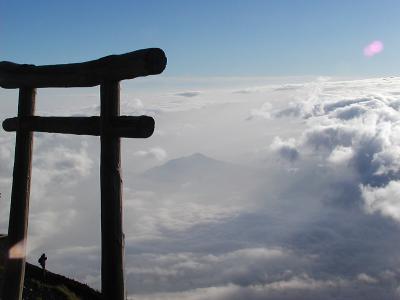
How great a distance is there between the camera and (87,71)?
23.5ft

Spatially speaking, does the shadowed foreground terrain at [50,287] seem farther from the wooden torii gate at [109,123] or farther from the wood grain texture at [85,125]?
the wooden torii gate at [109,123]

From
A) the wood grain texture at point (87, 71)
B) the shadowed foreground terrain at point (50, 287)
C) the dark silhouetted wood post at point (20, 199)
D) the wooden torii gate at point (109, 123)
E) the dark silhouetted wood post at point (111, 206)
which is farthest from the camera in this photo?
the shadowed foreground terrain at point (50, 287)

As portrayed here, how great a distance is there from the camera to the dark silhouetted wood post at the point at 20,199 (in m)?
8.95

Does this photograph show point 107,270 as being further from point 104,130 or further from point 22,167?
point 22,167

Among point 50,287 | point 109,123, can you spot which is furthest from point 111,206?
point 50,287

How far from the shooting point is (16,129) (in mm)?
9117

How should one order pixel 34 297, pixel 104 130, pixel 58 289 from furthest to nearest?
pixel 58 289 < pixel 34 297 < pixel 104 130

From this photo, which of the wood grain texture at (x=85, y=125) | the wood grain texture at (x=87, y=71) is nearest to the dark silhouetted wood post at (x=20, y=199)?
the wood grain texture at (x=85, y=125)

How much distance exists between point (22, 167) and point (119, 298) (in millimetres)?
3940

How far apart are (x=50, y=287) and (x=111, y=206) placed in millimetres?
11770

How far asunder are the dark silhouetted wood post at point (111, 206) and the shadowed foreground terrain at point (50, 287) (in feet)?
31.8

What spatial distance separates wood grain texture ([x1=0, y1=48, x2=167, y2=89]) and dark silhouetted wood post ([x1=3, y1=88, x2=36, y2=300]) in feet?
1.46

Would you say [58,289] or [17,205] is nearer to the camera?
[17,205]

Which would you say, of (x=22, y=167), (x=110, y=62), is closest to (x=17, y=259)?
(x=22, y=167)
